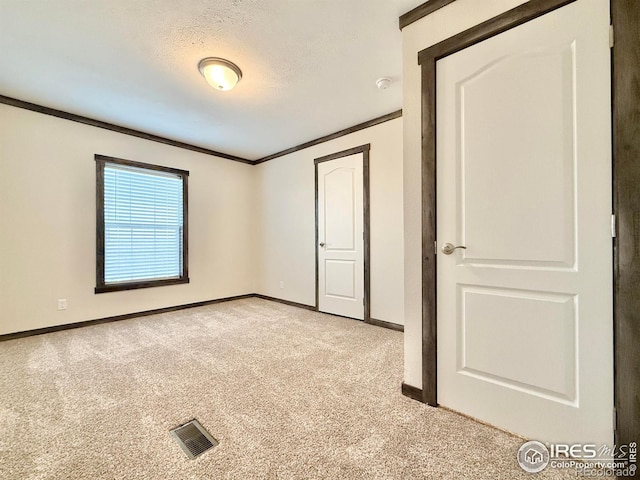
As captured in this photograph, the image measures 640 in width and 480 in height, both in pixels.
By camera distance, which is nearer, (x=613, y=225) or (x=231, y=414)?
(x=613, y=225)

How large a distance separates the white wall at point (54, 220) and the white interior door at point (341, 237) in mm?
2113

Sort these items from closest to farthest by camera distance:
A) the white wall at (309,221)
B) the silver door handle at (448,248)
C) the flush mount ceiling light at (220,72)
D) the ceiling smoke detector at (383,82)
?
the silver door handle at (448,248), the flush mount ceiling light at (220,72), the ceiling smoke detector at (383,82), the white wall at (309,221)

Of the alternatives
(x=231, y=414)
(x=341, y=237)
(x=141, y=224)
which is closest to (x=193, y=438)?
(x=231, y=414)

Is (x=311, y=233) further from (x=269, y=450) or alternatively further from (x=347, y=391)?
(x=269, y=450)

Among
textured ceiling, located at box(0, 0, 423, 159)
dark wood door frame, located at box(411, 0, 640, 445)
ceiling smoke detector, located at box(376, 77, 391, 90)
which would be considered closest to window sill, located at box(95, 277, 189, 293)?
textured ceiling, located at box(0, 0, 423, 159)

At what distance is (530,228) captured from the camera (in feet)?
4.76

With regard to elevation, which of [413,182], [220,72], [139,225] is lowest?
[139,225]

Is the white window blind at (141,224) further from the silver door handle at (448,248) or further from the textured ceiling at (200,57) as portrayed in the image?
the silver door handle at (448,248)

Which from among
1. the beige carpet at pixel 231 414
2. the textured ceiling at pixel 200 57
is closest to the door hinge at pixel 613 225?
the beige carpet at pixel 231 414

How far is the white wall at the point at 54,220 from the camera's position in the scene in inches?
118

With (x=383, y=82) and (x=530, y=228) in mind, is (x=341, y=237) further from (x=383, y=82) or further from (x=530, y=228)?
(x=530, y=228)

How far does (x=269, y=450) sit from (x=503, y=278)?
4.91ft

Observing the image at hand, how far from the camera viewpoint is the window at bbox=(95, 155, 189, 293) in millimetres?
3629

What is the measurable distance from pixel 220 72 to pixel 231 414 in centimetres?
261
